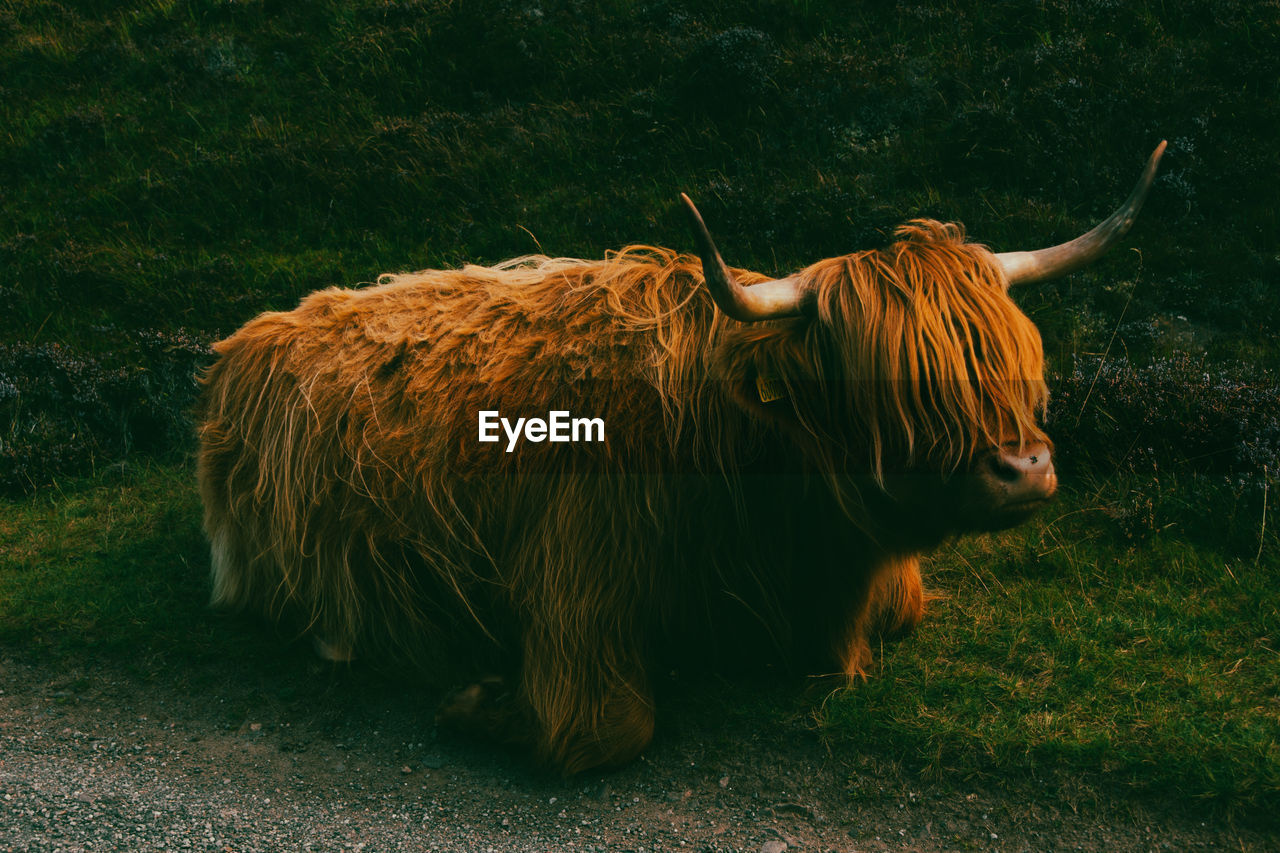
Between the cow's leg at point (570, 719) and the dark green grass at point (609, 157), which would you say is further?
the dark green grass at point (609, 157)

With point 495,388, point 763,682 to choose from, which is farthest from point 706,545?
point 495,388

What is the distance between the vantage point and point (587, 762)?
304cm

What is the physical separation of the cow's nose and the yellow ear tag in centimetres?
56

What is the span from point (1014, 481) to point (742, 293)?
2.83 ft

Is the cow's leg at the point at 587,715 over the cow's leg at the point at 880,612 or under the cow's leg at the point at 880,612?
under

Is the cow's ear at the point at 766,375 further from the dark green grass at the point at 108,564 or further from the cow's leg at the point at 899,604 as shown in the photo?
the dark green grass at the point at 108,564

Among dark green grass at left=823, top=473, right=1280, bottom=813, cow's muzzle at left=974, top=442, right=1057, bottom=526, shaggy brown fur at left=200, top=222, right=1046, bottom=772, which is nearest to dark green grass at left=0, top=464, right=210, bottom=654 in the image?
shaggy brown fur at left=200, top=222, right=1046, bottom=772

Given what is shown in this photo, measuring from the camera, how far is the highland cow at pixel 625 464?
266 cm

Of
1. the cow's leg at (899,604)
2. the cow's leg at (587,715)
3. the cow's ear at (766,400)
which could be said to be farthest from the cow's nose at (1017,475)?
the cow's leg at (587,715)

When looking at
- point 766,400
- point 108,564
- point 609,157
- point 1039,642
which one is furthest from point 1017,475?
point 609,157

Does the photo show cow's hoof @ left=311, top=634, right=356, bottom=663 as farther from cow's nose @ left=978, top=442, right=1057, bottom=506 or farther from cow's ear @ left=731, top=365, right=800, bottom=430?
cow's nose @ left=978, top=442, right=1057, bottom=506

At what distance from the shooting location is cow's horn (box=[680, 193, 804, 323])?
2.41 m

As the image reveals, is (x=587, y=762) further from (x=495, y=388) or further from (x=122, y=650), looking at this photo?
(x=122, y=650)

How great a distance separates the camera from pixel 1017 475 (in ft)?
8.37
